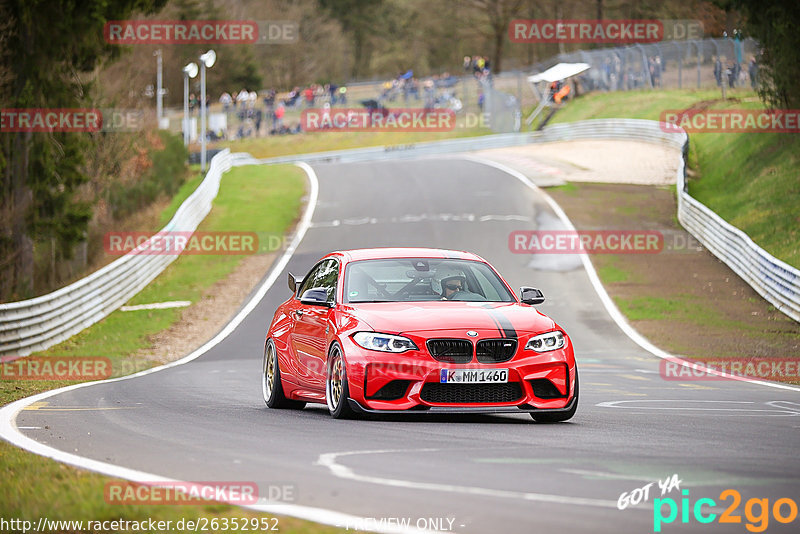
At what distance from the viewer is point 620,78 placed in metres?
68.8

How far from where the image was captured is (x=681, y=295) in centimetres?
2722

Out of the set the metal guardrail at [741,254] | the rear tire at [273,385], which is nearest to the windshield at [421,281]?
the rear tire at [273,385]

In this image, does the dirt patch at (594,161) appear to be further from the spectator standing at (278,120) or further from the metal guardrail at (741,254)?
the spectator standing at (278,120)

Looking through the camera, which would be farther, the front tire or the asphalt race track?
the front tire

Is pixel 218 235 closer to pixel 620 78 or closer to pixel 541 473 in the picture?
pixel 541 473

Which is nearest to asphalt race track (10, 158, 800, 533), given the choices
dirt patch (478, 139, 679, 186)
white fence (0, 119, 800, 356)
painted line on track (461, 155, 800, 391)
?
painted line on track (461, 155, 800, 391)

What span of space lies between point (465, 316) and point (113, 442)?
3036mm

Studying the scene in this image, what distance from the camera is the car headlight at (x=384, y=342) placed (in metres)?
9.41

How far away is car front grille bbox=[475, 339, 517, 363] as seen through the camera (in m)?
9.44

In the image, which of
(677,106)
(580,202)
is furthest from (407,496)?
(677,106)

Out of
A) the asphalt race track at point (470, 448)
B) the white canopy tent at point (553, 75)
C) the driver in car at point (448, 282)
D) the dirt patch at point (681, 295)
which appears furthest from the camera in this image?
the white canopy tent at point (553, 75)

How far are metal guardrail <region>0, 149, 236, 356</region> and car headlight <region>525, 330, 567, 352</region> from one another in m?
12.7

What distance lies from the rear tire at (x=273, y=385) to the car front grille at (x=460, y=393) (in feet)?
8.42

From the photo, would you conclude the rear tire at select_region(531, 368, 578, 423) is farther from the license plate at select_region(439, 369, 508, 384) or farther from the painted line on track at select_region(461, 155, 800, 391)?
the painted line on track at select_region(461, 155, 800, 391)
